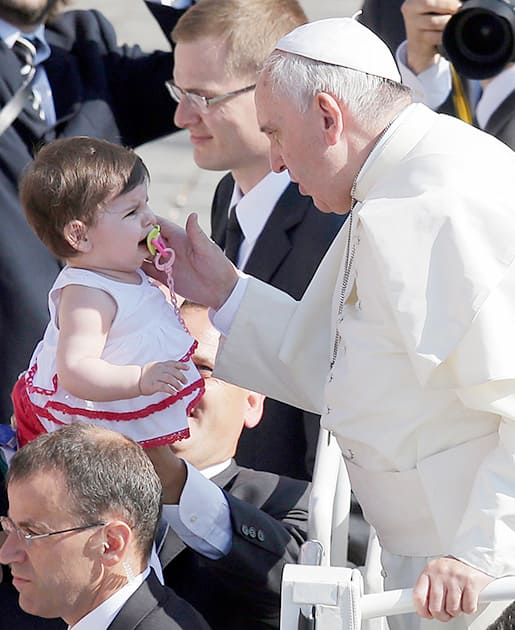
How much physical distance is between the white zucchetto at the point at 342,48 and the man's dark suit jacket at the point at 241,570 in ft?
3.18

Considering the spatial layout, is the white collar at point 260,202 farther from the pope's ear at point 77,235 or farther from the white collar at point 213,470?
the pope's ear at point 77,235

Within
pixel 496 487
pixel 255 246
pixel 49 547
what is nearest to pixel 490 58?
pixel 255 246

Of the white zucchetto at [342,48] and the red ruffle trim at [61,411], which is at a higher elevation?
the white zucchetto at [342,48]

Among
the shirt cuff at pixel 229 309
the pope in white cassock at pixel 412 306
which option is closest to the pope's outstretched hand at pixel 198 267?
the shirt cuff at pixel 229 309

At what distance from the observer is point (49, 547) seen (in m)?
2.63

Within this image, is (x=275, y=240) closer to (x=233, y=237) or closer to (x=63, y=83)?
(x=233, y=237)

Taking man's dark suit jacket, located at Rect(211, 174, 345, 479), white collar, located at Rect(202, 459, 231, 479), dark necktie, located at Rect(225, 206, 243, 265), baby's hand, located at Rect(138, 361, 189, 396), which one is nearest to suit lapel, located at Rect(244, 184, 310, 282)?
man's dark suit jacket, located at Rect(211, 174, 345, 479)

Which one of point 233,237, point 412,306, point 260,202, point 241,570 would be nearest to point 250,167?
point 260,202

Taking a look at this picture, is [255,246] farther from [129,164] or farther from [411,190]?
[411,190]

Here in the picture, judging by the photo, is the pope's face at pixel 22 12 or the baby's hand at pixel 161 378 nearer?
the baby's hand at pixel 161 378

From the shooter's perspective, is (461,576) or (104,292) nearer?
(461,576)

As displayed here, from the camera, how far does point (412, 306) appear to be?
101 inches

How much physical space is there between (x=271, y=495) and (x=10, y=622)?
0.67 meters

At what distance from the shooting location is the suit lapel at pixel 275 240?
3822 millimetres
